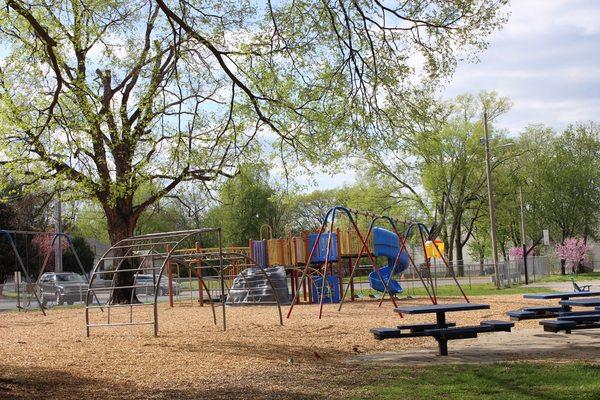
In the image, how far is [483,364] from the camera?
30.7 ft

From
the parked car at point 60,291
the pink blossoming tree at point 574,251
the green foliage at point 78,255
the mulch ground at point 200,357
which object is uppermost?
the green foliage at point 78,255

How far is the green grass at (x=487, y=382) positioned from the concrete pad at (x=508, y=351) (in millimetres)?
688

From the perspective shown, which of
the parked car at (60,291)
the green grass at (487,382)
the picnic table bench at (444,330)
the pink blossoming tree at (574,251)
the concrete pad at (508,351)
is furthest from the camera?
the pink blossoming tree at (574,251)

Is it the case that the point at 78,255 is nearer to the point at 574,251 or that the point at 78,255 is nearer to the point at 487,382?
the point at 574,251

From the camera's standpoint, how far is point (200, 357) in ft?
35.6

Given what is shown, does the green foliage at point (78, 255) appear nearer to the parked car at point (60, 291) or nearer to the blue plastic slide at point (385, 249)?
the parked car at point (60, 291)

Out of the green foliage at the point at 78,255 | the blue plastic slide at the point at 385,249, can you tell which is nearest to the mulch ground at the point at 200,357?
the blue plastic slide at the point at 385,249

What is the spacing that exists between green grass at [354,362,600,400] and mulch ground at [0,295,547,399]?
17.4 inches

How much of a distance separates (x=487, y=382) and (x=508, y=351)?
280 cm

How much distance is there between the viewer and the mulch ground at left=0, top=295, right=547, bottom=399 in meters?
8.22

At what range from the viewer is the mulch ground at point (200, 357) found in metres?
8.22

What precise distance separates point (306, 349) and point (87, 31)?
12069 millimetres

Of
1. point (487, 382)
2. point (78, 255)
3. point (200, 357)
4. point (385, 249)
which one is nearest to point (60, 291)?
point (385, 249)

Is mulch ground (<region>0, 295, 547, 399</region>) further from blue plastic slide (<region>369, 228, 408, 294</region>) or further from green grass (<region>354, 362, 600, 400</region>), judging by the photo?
blue plastic slide (<region>369, 228, 408, 294</region>)
